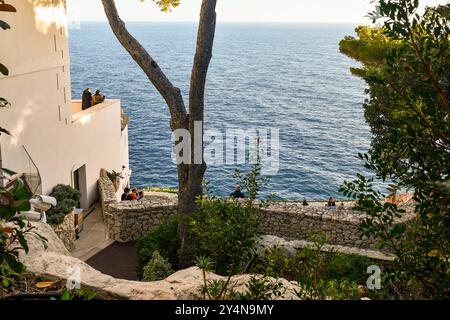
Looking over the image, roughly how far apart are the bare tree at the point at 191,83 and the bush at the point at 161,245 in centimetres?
47

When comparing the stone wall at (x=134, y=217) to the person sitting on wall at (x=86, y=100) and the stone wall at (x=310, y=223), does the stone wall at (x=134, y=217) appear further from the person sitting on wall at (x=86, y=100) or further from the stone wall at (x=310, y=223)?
the person sitting on wall at (x=86, y=100)

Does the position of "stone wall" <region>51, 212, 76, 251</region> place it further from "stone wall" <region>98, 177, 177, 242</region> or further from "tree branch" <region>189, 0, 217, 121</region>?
"tree branch" <region>189, 0, 217, 121</region>

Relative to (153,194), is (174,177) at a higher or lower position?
lower

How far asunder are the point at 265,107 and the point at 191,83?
6471 centimetres

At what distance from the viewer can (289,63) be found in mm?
124938

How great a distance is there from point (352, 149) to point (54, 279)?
48916 mm

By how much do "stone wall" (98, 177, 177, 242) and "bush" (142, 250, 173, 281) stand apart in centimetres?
427

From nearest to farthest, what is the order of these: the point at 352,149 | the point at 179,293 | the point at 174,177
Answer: the point at 179,293
the point at 174,177
the point at 352,149

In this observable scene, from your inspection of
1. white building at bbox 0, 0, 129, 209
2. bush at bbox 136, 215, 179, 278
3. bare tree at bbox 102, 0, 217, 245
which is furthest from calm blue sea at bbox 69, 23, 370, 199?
bare tree at bbox 102, 0, 217, 245

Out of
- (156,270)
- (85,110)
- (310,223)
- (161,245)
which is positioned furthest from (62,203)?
(310,223)

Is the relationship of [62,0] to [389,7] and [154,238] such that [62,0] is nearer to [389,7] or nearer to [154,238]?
[154,238]

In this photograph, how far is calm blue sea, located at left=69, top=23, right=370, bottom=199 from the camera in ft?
138
